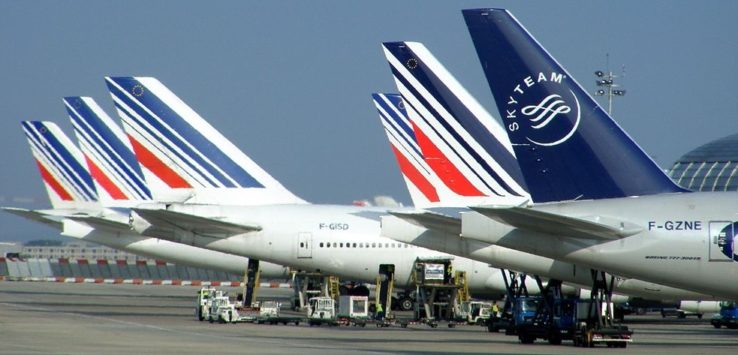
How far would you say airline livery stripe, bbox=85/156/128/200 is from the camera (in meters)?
53.2

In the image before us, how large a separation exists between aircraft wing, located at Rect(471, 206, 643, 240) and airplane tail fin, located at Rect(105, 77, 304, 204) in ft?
62.0

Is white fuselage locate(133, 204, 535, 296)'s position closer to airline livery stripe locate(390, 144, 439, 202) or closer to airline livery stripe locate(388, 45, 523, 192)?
airline livery stripe locate(390, 144, 439, 202)

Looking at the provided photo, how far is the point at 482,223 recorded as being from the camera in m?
25.6

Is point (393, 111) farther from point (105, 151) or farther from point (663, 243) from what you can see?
point (663, 243)

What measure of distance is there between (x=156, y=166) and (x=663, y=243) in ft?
68.6

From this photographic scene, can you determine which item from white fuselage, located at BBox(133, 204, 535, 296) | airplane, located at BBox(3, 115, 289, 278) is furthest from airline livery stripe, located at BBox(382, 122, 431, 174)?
airplane, located at BBox(3, 115, 289, 278)

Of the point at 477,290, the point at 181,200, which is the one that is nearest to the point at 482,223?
the point at 181,200

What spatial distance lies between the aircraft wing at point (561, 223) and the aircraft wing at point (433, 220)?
6326 millimetres

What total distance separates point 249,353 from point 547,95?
305 inches

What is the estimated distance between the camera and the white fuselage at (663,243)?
24578 mm

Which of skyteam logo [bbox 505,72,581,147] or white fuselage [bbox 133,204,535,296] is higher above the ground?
skyteam logo [bbox 505,72,581,147]

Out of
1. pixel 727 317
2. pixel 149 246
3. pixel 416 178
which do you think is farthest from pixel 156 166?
pixel 727 317

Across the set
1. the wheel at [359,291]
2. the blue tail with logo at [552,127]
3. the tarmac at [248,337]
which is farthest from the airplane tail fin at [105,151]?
the blue tail with logo at [552,127]

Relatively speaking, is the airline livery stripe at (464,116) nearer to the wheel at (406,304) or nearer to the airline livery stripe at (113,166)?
the wheel at (406,304)
